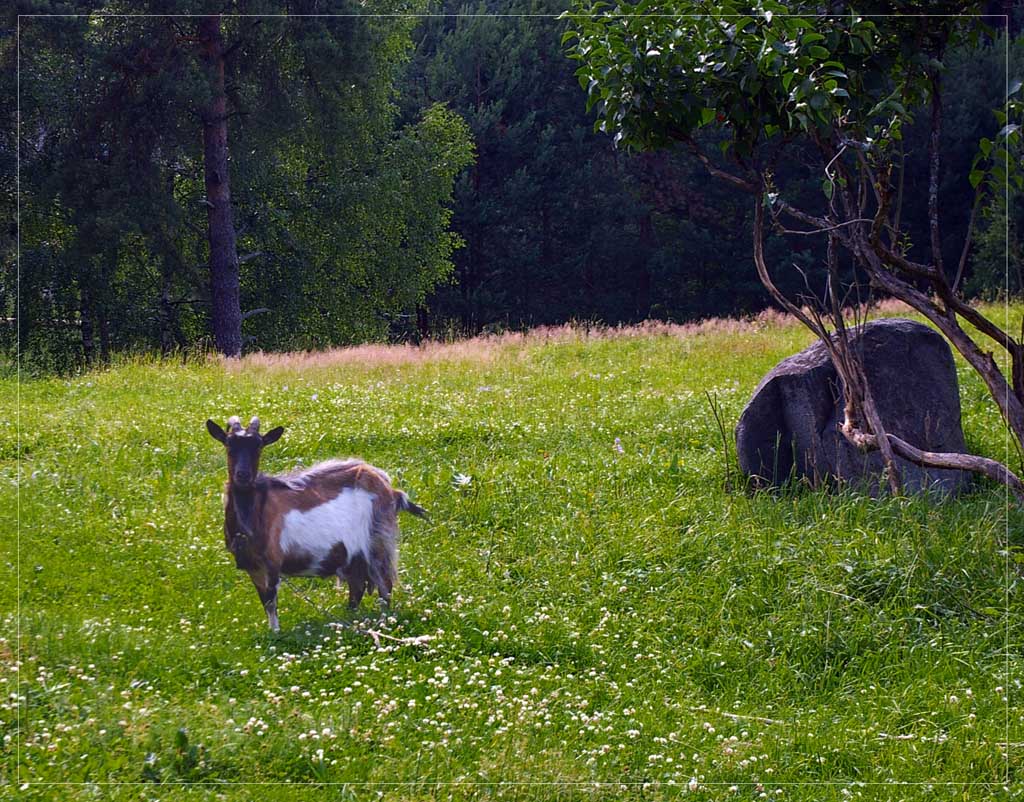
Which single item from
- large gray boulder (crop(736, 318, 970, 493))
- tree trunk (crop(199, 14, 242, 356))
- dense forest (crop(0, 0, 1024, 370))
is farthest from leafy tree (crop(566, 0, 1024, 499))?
tree trunk (crop(199, 14, 242, 356))

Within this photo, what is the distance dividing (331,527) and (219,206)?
146 inches

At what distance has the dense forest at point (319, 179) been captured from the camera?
26.8ft

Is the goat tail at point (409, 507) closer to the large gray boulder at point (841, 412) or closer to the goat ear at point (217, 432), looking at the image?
the goat ear at point (217, 432)

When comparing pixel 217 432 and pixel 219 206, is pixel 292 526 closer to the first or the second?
pixel 217 432

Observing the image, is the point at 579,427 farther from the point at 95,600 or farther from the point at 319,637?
the point at 95,600

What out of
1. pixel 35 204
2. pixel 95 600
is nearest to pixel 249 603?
pixel 95 600

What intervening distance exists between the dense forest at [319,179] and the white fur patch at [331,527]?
3.09m

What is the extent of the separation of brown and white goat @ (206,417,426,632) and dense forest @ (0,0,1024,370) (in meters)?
2.84

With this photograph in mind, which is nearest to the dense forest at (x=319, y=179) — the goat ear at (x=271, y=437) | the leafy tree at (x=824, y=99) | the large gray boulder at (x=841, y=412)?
the leafy tree at (x=824, y=99)

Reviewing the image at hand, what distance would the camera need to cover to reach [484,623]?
6250 mm

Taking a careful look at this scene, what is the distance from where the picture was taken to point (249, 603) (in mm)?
6121

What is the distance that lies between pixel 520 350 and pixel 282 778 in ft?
18.8

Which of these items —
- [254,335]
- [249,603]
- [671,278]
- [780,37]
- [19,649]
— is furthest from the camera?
[671,278]

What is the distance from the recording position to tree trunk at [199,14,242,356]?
802 cm
